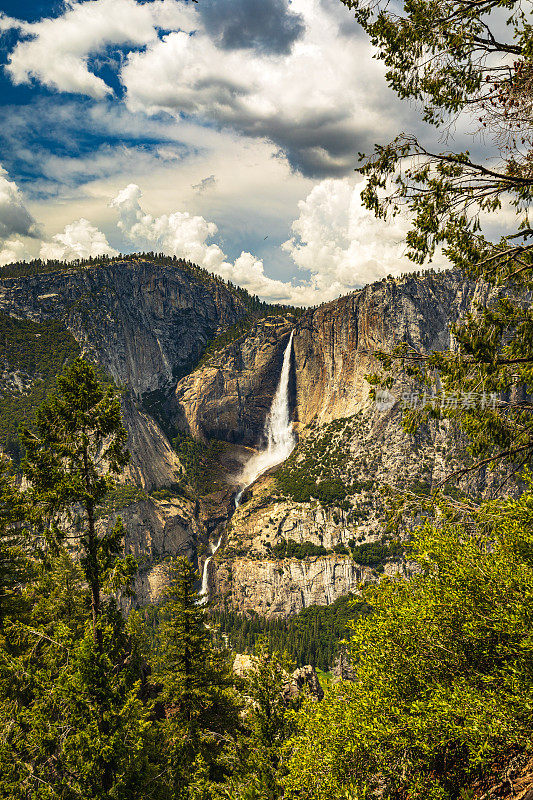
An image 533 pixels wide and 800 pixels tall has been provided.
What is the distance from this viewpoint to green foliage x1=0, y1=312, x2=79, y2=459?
405 ft

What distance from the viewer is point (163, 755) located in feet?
52.0

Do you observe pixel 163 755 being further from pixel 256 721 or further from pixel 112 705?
pixel 112 705

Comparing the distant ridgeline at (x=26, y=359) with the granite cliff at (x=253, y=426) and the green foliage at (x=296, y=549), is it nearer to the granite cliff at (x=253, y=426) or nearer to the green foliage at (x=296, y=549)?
the granite cliff at (x=253, y=426)

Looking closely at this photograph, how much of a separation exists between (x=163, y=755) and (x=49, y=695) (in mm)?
8174

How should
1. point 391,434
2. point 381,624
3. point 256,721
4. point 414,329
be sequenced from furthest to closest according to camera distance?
1. point 414,329
2. point 391,434
3. point 256,721
4. point 381,624

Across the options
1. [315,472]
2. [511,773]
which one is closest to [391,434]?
[315,472]

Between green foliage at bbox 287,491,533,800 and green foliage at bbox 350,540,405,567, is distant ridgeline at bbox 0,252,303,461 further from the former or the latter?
green foliage at bbox 287,491,533,800

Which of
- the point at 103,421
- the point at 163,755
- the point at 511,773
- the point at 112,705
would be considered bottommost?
the point at 163,755

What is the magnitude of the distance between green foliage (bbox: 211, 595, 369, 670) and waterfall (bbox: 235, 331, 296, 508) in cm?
5661

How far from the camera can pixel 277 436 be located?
179250mm

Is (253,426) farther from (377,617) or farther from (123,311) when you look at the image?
(377,617)

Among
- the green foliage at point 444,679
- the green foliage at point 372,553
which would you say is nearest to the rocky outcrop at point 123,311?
the green foliage at point 372,553

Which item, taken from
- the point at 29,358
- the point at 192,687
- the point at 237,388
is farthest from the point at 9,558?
the point at 237,388

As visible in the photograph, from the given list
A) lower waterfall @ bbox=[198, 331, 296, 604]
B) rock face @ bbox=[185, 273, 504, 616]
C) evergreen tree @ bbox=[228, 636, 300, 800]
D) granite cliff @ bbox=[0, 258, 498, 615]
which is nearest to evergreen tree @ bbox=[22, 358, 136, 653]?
evergreen tree @ bbox=[228, 636, 300, 800]
